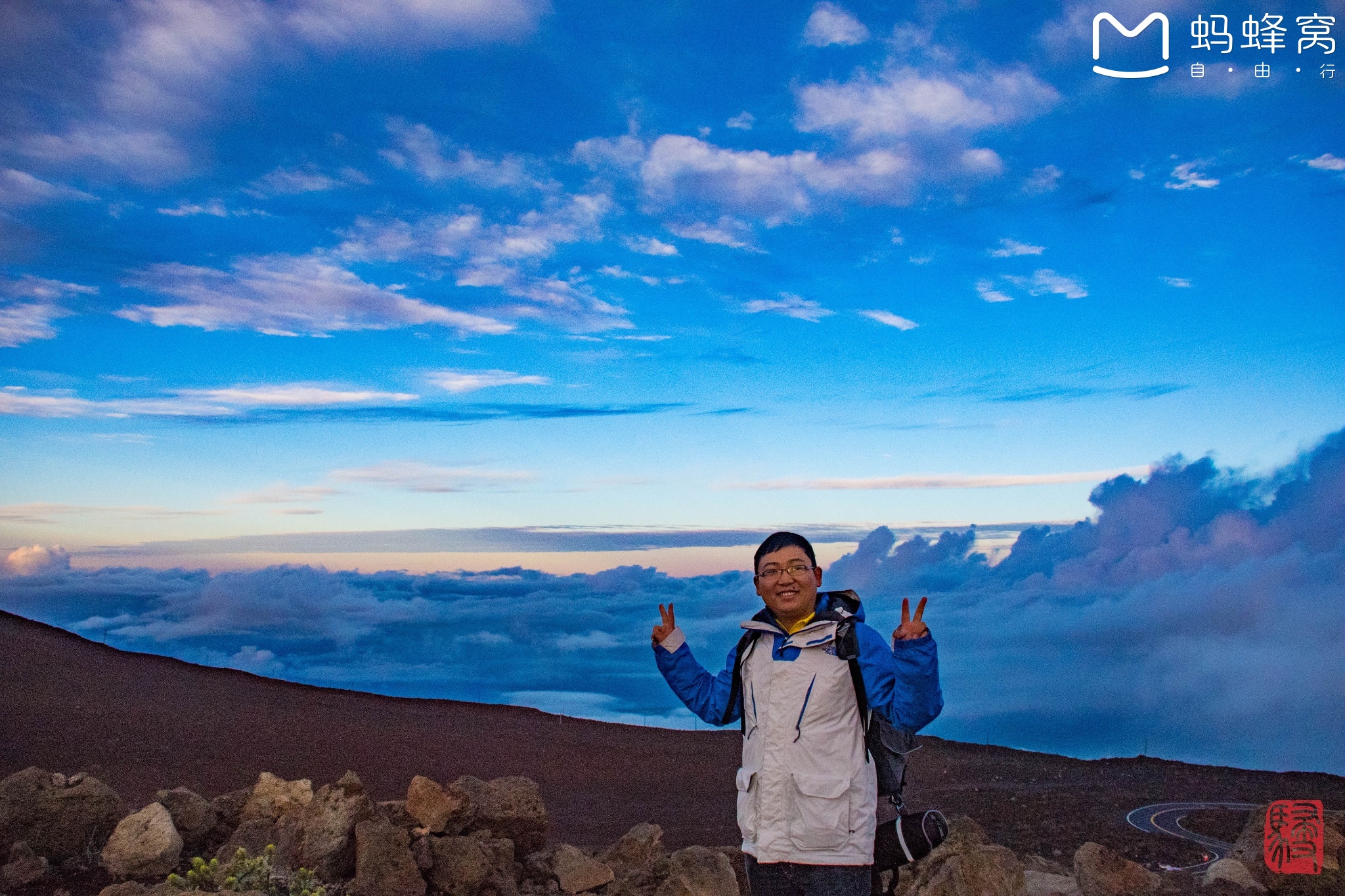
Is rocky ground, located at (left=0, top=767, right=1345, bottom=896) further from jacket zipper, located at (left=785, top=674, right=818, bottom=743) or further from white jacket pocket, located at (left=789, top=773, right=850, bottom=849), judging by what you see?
jacket zipper, located at (left=785, top=674, right=818, bottom=743)

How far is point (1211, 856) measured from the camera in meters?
8.66

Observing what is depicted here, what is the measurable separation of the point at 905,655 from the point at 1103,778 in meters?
10.1

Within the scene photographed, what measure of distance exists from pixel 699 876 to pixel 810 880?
3.68 metres

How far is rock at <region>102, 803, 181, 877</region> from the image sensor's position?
6695mm

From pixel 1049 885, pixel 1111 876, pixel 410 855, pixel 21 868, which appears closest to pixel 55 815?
pixel 21 868

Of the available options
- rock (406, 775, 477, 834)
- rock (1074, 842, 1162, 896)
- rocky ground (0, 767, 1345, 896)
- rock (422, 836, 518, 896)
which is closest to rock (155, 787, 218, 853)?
rocky ground (0, 767, 1345, 896)

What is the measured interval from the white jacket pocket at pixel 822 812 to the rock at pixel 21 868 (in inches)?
215

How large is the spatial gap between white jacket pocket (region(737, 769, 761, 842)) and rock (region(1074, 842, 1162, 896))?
4564 millimetres

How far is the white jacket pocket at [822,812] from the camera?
3.70 m

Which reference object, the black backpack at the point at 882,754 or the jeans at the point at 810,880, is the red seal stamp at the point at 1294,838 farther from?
the jeans at the point at 810,880

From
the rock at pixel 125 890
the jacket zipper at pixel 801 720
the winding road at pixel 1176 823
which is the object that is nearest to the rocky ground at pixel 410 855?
the rock at pixel 125 890

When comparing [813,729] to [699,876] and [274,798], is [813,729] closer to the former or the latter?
[699,876]

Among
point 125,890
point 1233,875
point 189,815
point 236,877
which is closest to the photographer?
point 125,890

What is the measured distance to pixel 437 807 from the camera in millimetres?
7160
